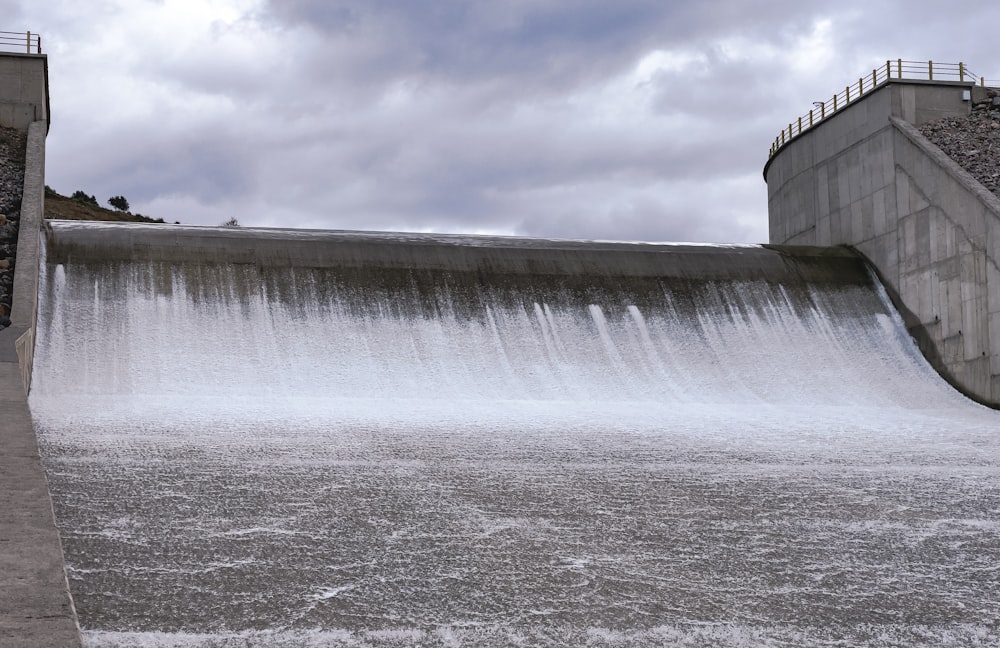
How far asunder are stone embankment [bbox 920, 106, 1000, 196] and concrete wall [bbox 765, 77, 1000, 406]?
330mm

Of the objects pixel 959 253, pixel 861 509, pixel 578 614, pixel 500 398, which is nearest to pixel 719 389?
pixel 500 398

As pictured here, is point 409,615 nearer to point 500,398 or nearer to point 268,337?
point 500,398

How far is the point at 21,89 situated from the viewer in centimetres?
1972

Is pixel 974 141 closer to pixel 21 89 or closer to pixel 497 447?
pixel 497 447

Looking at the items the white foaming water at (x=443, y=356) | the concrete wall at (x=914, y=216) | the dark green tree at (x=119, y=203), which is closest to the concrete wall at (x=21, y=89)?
the white foaming water at (x=443, y=356)

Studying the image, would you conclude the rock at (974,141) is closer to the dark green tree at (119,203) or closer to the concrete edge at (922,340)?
the concrete edge at (922,340)

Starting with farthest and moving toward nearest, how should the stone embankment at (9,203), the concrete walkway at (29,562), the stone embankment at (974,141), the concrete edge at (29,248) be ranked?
the stone embankment at (974,141) → the stone embankment at (9,203) → the concrete edge at (29,248) → the concrete walkway at (29,562)

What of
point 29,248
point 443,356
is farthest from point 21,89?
point 443,356

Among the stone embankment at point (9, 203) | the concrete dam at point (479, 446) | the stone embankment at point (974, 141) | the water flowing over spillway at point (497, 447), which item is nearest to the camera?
the concrete dam at point (479, 446)

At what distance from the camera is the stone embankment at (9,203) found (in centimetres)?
1462

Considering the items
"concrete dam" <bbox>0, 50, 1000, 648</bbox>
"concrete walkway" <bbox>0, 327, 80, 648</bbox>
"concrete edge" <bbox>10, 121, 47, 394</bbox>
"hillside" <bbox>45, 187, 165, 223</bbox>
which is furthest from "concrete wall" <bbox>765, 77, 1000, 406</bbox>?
"hillside" <bbox>45, 187, 165, 223</bbox>

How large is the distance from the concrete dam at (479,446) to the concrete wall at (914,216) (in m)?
0.22

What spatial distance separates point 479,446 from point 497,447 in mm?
178

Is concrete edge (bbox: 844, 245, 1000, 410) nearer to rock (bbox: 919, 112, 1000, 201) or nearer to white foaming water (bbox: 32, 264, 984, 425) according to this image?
white foaming water (bbox: 32, 264, 984, 425)
